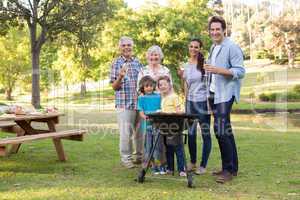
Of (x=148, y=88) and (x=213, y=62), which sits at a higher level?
(x=213, y=62)

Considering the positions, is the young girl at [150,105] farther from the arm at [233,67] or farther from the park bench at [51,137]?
the park bench at [51,137]

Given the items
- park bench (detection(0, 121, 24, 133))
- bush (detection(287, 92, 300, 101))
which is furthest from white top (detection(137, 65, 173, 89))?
bush (detection(287, 92, 300, 101))

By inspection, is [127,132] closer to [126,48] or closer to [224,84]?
[126,48]

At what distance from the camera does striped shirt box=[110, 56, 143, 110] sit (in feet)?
20.4

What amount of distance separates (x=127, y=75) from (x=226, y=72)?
156 cm

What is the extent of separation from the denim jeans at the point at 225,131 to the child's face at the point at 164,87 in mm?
604

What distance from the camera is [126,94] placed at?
6.25 meters

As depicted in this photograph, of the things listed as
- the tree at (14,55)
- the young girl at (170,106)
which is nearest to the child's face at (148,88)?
the young girl at (170,106)

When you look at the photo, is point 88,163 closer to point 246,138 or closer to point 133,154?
point 133,154

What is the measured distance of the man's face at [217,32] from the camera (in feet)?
17.6

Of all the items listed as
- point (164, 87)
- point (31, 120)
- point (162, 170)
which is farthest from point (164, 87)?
point (31, 120)

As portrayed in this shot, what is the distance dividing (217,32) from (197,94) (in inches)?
31.1

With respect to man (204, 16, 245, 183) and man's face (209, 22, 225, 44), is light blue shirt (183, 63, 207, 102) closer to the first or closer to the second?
man (204, 16, 245, 183)

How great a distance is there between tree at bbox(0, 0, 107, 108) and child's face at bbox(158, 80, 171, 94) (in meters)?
15.9
